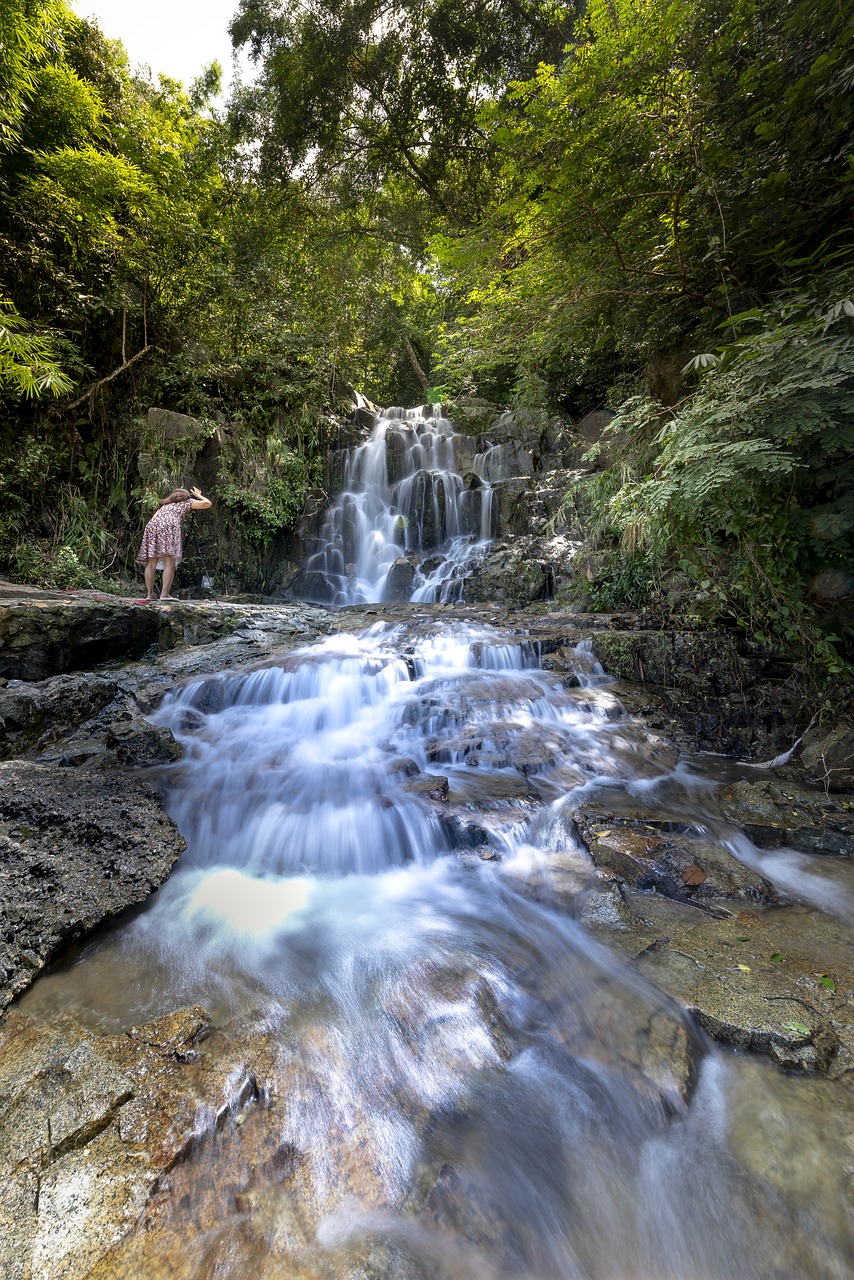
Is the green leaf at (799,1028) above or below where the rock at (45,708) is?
below

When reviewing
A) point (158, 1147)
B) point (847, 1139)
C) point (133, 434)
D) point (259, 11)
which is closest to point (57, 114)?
point (259, 11)

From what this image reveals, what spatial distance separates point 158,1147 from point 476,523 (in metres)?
11.1

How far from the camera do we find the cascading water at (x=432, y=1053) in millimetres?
1365

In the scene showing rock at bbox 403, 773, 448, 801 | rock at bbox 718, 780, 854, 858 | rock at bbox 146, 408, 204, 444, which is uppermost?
rock at bbox 146, 408, 204, 444

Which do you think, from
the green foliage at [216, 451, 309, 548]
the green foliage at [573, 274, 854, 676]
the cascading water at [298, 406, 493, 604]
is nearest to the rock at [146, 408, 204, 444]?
the green foliage at [216, 451, 309, 548]

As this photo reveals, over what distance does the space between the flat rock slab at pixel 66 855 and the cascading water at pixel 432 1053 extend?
0.16 metres

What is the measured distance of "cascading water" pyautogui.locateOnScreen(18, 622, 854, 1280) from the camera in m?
1.37

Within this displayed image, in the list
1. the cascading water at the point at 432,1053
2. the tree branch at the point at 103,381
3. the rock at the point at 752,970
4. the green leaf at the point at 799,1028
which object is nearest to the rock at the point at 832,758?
the cascading water at the point at 432,1053

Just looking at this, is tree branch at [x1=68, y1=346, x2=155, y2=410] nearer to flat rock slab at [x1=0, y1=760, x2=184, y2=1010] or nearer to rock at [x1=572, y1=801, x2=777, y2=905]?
flat rock slab at [x1=0, y1=760, x2=184, y2=1010]

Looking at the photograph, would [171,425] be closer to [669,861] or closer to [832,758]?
[669,861]

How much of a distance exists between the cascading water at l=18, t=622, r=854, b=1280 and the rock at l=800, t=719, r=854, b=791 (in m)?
1.16

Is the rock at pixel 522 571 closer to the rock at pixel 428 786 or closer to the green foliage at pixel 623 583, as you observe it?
the green foliage at pixel 623 583

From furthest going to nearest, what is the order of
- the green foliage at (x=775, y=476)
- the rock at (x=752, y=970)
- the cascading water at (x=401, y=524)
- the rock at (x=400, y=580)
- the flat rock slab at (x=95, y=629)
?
the cascading water at (x=401, y=524), the rock at (x=400, y=580), the flat rock slab at (x=95, y=629), the green foliage at (x=775, y=476), the rock at (x=752, y=970)

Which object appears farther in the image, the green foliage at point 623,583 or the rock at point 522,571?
the rock at point 522,571
